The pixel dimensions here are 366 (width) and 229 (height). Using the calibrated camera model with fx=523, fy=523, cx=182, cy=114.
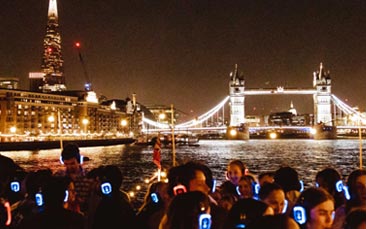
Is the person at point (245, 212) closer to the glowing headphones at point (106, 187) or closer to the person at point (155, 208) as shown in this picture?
the person at point (155, 208)

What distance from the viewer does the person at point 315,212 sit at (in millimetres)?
2975

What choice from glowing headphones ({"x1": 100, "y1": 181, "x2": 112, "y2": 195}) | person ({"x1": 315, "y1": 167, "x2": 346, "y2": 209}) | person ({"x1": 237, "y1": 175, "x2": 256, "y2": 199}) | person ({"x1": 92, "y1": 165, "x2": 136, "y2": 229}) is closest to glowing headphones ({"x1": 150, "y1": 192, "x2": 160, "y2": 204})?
person ({"x1": 92, "y1": 165, "x2": 136, "y2": 229})

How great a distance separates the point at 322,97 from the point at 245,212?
129093mm

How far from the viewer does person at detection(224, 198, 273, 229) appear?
2.52 metres

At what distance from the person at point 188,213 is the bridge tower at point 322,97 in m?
116

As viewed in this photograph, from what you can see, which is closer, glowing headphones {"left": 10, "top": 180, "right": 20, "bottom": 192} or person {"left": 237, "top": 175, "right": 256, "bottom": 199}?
person {"left": 237, "top": 175, "right": 256, "bottom": 199}

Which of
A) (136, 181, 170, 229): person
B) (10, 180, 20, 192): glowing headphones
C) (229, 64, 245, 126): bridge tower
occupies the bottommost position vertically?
(136, 181, 170, 229): person

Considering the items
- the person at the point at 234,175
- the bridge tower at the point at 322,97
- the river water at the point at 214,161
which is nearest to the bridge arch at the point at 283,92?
the bridge tower at the point at 322,97

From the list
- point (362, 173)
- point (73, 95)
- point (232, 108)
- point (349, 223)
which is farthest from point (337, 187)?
point (232, 108)

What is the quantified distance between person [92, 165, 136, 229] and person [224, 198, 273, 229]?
166 cm

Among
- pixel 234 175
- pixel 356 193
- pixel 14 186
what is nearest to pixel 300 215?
pixel 356 193

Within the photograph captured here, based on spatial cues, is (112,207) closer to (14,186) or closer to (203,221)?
(14,186)

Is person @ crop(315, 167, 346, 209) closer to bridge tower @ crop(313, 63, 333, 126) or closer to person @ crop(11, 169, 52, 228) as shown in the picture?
person @ crop(11, 169, 52, 228)

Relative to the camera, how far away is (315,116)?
120 metres
